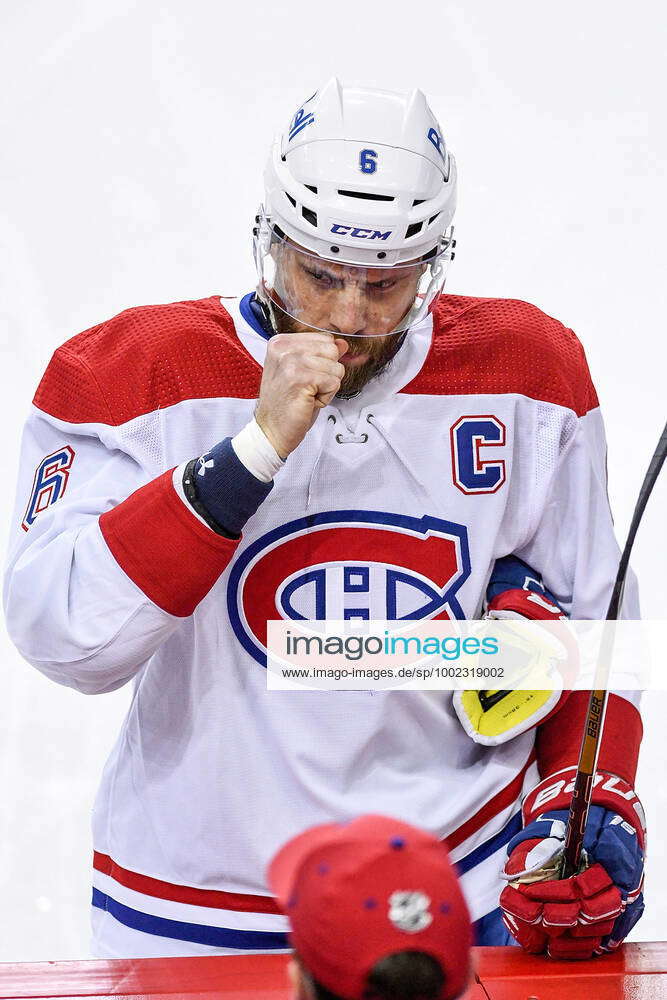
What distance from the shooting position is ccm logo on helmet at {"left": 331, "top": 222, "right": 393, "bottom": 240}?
1.35 meters

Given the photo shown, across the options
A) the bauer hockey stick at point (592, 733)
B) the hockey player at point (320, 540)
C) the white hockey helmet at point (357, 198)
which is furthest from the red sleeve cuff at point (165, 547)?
the bauer hockey stick at point (592, 733)

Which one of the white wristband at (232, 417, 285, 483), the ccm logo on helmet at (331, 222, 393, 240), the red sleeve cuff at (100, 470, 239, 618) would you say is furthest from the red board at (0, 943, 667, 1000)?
the ccm logo on helmet at (331, 222, 393, 240)

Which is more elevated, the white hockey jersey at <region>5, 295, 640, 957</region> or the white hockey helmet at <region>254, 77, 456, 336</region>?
the white hockey helmet at <region>254, 77, 456, 336</region>

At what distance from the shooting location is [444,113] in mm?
2449

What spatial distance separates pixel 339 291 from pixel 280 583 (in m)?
0.30

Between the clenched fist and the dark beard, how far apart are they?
0.07 meters

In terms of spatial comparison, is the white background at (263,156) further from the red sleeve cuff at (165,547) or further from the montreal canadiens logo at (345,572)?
the red sleeve cuff at (165,547)

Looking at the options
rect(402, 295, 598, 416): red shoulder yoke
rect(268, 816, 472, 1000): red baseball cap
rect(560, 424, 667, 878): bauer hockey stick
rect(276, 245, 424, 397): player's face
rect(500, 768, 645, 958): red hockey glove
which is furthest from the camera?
rect(402, 295, 598, 416): red shoulder yoke

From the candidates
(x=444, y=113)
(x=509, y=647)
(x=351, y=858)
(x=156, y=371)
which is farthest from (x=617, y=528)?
(x=351, y=858)

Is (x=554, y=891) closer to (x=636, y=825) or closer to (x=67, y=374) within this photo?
(x=636, y=825)

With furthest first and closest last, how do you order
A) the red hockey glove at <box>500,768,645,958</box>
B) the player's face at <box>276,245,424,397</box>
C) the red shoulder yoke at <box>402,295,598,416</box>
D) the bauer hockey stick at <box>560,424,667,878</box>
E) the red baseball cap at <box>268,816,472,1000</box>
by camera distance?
the red shoulder yoke at <box>402,295,598,416</box> < the player's face at <box>276,245,424,397</box> < the red hockey glove at <box>500,768,645,958</box> < the bauer hockey stick at <box>560,424,667,878</box> < the red baseball cap at <box>268,816,472,1000</box>

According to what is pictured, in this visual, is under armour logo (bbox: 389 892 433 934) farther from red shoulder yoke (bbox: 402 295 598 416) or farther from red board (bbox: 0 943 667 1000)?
red shoulder yoke (bbox: 402 295 598 416)

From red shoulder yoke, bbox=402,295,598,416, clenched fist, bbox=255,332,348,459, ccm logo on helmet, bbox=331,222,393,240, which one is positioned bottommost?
red shoulder yoke, bbox=402,295,598,416

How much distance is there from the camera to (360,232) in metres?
1.35
